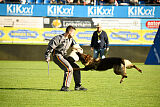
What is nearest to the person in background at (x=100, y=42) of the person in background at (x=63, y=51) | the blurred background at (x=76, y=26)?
the person in background at (x=63, y=51)

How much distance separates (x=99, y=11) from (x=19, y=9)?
6.09m

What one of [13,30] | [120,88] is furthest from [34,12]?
[120,88]

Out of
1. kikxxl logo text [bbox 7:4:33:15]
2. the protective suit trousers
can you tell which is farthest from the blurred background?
the protective suit trousers

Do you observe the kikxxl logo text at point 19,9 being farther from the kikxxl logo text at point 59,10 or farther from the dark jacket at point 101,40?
→ the dark jacket at point 101,40

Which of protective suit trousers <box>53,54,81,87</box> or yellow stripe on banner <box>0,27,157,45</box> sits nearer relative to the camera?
protective suit trousers <box>53,54,81,87</box>

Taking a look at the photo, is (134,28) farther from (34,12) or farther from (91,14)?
(34,12)

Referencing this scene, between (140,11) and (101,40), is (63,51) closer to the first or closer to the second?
(101,40)

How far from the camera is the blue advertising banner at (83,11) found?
26.7 metres

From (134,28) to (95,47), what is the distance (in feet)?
25.5

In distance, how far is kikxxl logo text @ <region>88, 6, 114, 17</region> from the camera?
88.0 ft

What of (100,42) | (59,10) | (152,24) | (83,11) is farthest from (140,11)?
(100,42)

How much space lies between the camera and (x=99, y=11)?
26828 mm

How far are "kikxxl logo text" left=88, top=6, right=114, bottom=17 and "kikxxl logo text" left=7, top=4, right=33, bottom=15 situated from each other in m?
4.58

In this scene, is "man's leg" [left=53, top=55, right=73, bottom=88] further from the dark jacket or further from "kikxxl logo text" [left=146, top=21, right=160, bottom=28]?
"kikxxl logo text" [left=146, top=21, right=160, bottom=28]
